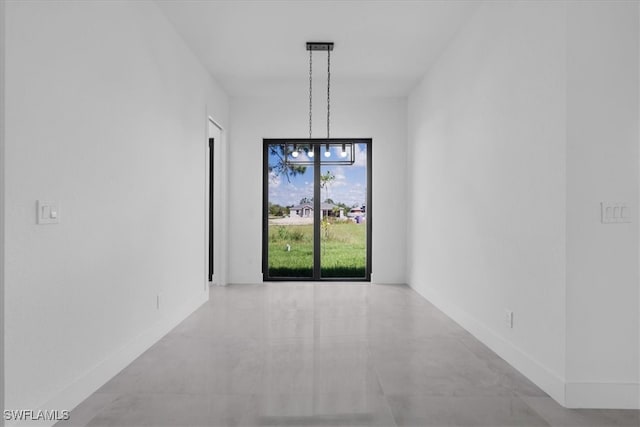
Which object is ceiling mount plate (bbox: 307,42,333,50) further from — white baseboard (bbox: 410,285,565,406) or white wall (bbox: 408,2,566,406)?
white baseboard (bbox: 410,285,565,406)

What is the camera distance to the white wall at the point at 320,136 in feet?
20.7

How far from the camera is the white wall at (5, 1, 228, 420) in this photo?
6.32 feet

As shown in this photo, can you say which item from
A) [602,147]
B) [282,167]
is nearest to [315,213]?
[282,167]

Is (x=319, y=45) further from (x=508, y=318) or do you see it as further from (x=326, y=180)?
(x=508, y=318)

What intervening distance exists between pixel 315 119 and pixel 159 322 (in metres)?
3.91

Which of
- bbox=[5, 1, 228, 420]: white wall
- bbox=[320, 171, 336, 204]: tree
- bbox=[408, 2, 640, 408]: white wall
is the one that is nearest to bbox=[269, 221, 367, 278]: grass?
bbox=[320, 171, 336, 204]: tree

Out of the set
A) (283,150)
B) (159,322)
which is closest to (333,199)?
(283,150)

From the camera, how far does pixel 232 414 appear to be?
7.25ft

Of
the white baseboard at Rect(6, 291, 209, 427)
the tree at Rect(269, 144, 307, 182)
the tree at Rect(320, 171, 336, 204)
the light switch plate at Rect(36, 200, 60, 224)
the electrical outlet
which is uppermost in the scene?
the tree at Rect(269, 144, 307, 182)

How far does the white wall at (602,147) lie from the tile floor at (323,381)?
635 mm

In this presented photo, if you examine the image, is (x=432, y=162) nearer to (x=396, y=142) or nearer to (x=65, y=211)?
(x=396, y=142)

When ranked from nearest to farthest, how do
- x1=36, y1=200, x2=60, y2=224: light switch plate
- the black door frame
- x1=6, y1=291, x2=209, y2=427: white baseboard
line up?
x1=36, y1=200, x2=60, y2=224: light switch plate → x1=6, y1=291, x2=209, y2=427: white baseboard → the black door frame

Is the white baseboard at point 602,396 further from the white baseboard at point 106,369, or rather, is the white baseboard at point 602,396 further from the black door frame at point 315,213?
the black door frame at point 315,213

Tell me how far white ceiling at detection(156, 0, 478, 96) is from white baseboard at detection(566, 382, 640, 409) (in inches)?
118
